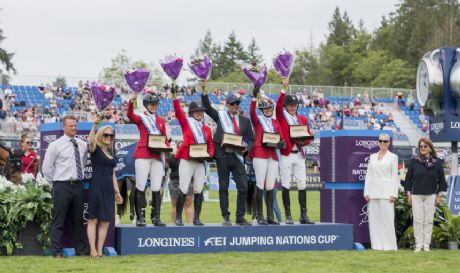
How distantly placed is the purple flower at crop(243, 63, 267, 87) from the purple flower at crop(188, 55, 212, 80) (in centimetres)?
63

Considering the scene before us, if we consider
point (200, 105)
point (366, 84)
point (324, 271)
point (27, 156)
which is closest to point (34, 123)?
point (27, 156)

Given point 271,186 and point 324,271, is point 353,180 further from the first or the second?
point 324,271

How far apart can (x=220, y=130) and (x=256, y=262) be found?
7.24 feet

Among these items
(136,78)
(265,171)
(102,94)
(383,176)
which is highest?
(136,78)

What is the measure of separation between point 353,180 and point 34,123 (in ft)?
60.6

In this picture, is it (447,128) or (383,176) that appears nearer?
(383,176)

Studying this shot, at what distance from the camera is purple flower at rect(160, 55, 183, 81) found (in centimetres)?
1155

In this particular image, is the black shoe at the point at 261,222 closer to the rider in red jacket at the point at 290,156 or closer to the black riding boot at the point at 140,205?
the rider in red jacket at the point at 290,156

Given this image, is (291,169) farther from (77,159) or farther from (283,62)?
(77,159)

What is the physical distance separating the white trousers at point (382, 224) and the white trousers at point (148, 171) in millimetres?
3448

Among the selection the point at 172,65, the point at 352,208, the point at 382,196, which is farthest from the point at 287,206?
the point at 172,65

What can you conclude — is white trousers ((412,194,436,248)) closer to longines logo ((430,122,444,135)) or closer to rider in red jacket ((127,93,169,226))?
longines logo ((430,122,444,135))

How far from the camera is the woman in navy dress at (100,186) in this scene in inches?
418

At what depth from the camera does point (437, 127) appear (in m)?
15.3
